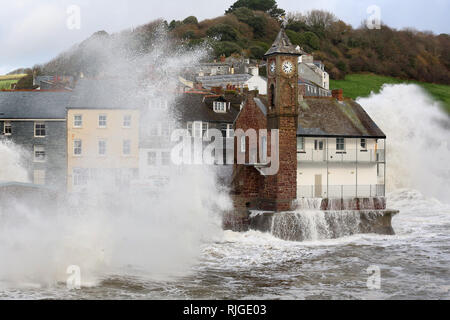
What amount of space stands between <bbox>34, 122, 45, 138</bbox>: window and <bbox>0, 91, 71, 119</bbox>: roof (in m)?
0.59

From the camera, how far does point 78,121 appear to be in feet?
189

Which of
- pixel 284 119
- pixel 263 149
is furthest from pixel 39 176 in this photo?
pixel 284 119

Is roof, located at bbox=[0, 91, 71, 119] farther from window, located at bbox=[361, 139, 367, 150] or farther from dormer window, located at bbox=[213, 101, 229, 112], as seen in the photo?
window, located at bbox=[361, 139, 367, 150]

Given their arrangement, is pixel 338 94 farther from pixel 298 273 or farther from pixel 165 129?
→ pixel 298 273

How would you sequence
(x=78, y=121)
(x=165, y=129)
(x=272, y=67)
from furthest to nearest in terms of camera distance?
(x=165, y=129) → (x=78, y=121) → (x=272, y=67)

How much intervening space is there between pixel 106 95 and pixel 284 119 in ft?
65.1

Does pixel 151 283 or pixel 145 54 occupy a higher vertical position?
pixel 145 54

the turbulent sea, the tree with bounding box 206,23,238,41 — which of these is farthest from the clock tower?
the tree with bounding box 206,23,238,41

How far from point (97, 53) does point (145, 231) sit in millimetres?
24992

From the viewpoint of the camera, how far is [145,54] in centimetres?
6084

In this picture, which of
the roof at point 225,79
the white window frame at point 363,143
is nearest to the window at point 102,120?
the white window frame at point 363,143

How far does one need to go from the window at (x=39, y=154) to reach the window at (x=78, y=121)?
3602 millimetres
